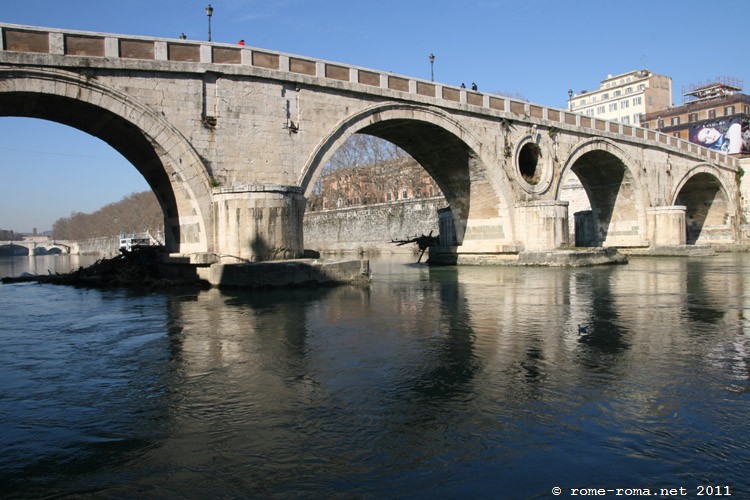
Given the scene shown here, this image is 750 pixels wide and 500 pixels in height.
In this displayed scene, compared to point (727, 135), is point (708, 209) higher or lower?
lower

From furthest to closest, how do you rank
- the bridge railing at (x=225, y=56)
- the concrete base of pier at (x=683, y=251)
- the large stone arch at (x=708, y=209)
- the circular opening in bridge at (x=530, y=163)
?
the large stone arch at (x=708, y=209)
the concrete base of pier at (x=683, y=251)
the circular opening in bridge at (x=530, y=163)
the bridge railing at (x=225, y=56)

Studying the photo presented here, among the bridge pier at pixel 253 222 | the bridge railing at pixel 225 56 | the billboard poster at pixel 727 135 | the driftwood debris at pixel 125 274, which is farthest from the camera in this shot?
the billboard poster at pixel 727 135

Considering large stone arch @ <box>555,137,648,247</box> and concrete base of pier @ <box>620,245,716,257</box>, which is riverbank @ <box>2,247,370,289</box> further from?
concrete base of pier @ <box>620,245,716,257</box>

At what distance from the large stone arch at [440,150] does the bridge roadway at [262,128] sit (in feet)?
0.17

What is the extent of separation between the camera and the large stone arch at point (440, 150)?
1532 cm

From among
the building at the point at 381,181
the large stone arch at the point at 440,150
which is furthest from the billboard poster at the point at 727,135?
Result: the large stone arch at the point at 440,150

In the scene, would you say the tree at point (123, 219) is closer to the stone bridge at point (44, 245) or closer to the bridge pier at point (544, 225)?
the stone bridge at point (44, 245)

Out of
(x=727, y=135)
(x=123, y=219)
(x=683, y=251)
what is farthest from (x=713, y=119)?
(x=123, y=219)

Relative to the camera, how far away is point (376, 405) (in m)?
3.81

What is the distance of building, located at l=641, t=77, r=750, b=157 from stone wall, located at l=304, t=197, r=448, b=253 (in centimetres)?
2491

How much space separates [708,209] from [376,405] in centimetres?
3538

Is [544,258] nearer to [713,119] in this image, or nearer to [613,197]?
[613,197]

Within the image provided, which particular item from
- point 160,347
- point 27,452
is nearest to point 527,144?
point 160,347

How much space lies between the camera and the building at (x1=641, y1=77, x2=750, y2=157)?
4325cm
